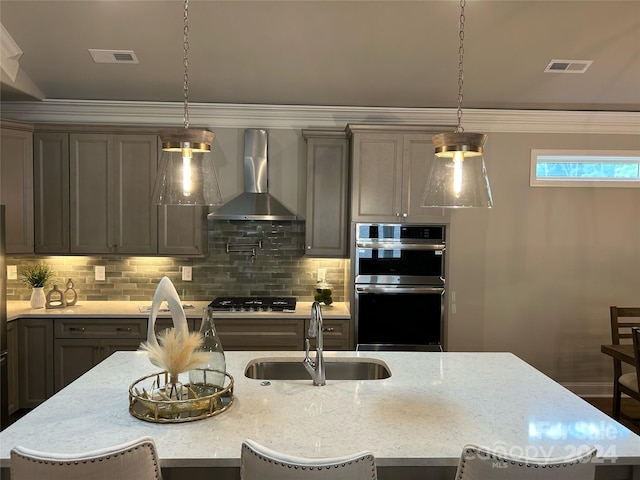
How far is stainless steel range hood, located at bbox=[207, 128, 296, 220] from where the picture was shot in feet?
13.6

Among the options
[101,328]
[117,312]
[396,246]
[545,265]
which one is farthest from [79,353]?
[545,265]

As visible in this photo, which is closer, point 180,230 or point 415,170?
point 415,170

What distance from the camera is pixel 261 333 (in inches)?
154

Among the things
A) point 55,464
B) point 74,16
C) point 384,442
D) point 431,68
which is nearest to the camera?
point 55,464

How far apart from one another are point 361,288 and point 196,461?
8.46 ft

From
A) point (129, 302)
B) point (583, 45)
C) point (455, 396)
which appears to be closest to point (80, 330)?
point (129, 302)

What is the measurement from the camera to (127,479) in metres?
1.38

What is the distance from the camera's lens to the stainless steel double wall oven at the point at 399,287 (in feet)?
12.9

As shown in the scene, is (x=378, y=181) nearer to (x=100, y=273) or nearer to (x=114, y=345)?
(x=114, y=345)

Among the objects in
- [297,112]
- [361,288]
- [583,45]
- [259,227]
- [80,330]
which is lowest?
[80,330]

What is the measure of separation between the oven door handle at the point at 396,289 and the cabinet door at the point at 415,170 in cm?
58

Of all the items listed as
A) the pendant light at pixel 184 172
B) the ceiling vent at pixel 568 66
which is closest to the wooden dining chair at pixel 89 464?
the pendant light at pixel 184 172

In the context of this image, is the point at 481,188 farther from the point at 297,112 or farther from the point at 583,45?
the point at 297,112

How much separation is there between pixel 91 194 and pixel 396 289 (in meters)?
2.81
